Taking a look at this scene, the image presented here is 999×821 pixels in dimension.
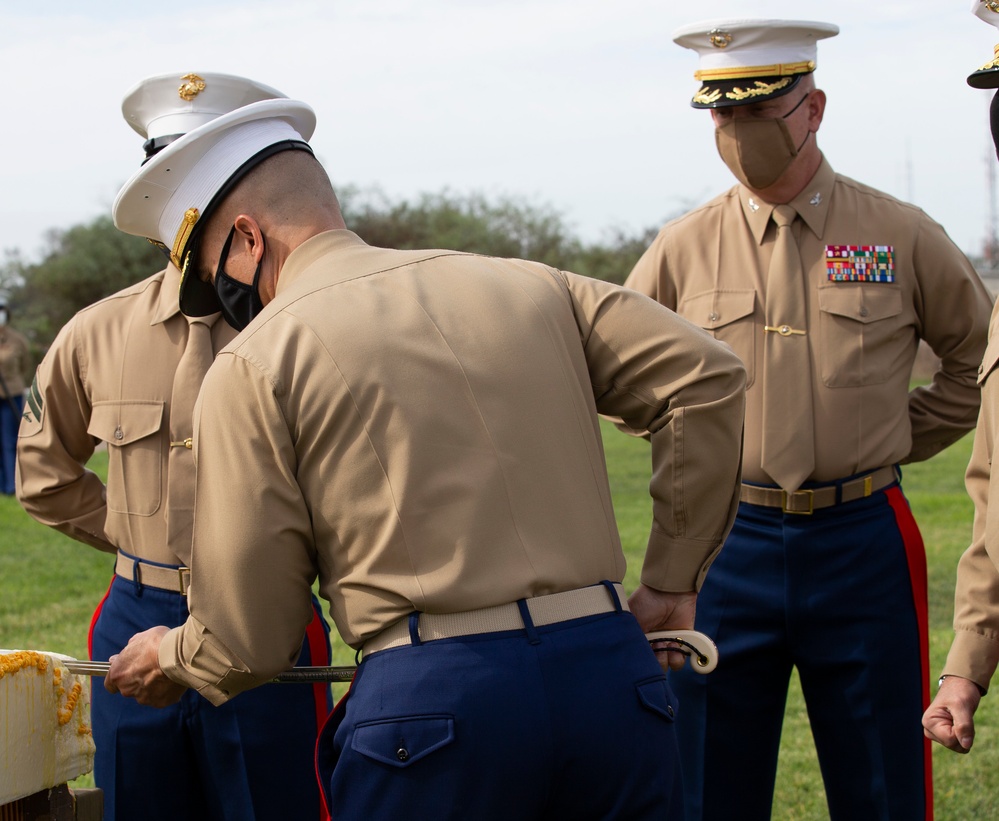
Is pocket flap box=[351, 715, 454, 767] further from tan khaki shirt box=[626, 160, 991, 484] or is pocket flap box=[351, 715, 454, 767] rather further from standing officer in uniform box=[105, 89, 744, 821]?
tan khaki shirt box=[626, 160, 991, 484]

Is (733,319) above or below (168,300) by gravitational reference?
below

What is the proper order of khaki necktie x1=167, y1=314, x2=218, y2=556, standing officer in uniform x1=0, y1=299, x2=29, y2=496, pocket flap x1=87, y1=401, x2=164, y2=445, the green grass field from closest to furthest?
1. khaki necktie x1=167, y1=314, x2=218, y2=556
2. pocket flap x1=87, y1=401, x2=164, y2=445
3. the green grass field
4. standing officer in uniform x1=0, y1=299, x2=29, y2=496

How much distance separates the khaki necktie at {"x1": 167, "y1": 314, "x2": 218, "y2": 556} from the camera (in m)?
3.05

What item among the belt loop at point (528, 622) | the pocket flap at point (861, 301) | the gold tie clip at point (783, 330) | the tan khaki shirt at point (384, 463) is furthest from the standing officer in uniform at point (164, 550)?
the pocket flap at point (861, 301)

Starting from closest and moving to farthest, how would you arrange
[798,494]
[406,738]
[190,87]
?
[406,738] < [190,87] < [798,494]

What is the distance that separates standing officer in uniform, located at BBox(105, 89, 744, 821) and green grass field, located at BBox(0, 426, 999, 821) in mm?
2548

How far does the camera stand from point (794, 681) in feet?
19.6

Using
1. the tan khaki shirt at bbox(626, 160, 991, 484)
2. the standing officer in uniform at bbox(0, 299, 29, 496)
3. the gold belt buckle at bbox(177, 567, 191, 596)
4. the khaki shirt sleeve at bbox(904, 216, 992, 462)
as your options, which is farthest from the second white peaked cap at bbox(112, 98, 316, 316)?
the standing officer in uniform at bbox(0, 299, 29, 496)

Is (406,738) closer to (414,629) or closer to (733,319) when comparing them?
(414,629)

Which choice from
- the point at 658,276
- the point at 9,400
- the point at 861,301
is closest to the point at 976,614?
the point at 861,301

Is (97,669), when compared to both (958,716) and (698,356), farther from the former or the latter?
(958,716)

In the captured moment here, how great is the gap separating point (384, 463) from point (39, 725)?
864mm

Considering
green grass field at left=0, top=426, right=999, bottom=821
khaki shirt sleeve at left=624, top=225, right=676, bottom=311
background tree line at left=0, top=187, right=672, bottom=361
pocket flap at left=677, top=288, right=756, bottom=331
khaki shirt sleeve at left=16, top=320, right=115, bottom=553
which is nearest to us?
khaki shirt sleeve at left=16, top=320, right=115, bottom=553

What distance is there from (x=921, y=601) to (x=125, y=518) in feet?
7.23
